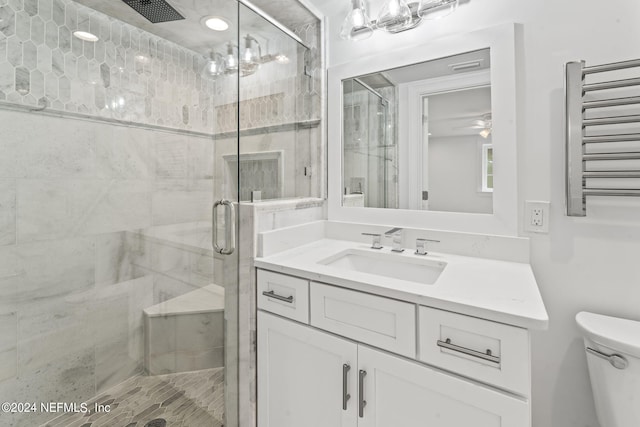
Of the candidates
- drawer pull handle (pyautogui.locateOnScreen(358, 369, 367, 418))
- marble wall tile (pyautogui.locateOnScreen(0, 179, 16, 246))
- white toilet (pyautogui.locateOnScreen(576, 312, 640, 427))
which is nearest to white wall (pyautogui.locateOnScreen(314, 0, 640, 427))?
white toilet (pyautogui.locateOnScreen(576, 312, 640, 427))

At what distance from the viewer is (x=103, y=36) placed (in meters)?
1.23

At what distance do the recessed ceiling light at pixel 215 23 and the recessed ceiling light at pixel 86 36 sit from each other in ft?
1.44

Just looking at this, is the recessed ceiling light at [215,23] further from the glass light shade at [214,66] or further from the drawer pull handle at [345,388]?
the drawer pull handle at [345,388]

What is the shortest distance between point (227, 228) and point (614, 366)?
Answer: 4.73ft

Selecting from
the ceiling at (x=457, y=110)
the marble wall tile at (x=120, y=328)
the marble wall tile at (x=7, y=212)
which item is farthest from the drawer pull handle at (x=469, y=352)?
the marble wall tile at (x=7, y=212)

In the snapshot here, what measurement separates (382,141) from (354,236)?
21.1 inches

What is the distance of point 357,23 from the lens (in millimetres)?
1544

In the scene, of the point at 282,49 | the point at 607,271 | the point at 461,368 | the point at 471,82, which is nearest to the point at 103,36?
the point at 282,49

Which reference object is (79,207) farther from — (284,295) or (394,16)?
(394,16)

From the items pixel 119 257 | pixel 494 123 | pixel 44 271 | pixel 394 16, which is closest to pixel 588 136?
pixel 494 123

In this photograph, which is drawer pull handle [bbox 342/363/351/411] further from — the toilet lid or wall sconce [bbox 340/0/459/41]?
wall sconce [bbox 340/0/459/41]

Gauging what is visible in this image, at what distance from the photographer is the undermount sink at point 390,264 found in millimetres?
1297

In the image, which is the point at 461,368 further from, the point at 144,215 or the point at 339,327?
the point at 144,215

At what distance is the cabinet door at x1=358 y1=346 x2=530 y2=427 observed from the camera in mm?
781
